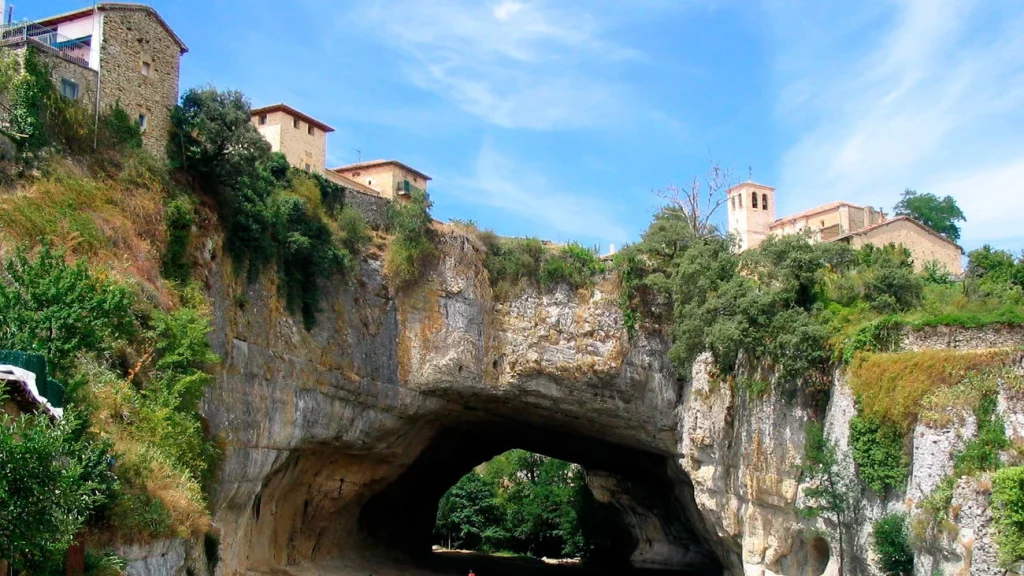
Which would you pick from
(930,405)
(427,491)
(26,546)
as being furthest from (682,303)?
(26,546)

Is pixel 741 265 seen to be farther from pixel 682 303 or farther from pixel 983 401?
pixel 983 401

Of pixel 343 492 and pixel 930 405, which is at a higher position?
pixel 930 405

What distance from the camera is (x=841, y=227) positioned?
5475 cm

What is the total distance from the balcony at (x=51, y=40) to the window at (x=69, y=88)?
0.56 metres

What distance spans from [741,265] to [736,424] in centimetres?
510

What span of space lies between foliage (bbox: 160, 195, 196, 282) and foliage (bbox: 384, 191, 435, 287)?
8.22 m

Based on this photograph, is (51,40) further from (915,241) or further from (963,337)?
(915,241)

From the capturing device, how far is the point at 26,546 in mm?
11000

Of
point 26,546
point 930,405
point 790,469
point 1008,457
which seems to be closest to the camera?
point 26,546

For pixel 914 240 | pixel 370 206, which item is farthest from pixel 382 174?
pixel 914 240

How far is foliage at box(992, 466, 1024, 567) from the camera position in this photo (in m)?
18.0

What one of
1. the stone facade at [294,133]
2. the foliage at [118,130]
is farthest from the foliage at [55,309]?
the stone facade at [294,133]

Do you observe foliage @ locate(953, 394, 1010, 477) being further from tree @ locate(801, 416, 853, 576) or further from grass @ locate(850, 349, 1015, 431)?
tree @ locate(801, 416, 853, 576)

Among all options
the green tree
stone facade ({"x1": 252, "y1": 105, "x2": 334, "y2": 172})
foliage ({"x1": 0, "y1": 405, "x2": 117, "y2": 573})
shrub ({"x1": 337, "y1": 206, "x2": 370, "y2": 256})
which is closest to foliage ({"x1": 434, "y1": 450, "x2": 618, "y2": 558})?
the green tree
